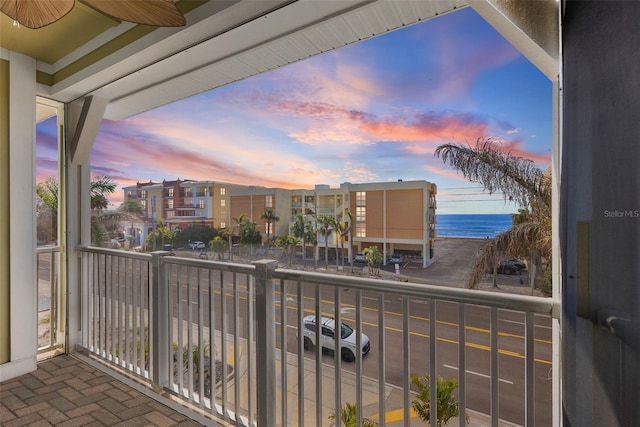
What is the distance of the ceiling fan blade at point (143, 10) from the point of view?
131cm

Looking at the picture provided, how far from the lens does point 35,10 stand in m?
1.36

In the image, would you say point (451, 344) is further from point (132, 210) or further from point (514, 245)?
point (132, 210)

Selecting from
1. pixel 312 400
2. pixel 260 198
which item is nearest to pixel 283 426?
pixel 312 400


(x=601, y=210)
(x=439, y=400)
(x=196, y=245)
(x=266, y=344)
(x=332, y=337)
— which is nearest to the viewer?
(x=601, y=210)

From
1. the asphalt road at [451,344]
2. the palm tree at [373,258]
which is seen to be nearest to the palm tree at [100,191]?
the asphalt road at [451,344]

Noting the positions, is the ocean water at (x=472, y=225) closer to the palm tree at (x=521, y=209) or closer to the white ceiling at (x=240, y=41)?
the palm tree at (x=521, y=209)

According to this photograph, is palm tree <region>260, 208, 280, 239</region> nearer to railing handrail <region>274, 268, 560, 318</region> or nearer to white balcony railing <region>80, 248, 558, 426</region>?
white balcony railing <region>80, 248, 558, 426</region>

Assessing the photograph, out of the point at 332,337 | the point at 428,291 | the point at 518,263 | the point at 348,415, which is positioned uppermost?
the point at 518,263

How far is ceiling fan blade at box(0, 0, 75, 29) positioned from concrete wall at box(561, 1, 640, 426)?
177cm

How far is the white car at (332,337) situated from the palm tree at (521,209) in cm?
56

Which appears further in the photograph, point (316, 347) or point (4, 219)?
point (4, 219)

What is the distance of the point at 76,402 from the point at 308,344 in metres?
1.72

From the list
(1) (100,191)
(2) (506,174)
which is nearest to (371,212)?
(2) (506,174)

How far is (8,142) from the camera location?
2.51 meters
